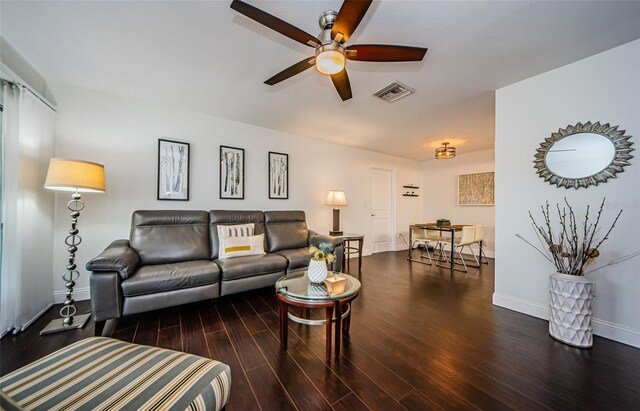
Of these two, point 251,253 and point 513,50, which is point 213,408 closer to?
point 251,253

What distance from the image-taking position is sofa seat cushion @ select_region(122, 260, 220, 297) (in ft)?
6.41

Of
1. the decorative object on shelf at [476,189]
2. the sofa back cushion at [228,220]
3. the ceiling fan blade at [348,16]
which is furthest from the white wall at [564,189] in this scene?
the sofa back cushion at [228,220]

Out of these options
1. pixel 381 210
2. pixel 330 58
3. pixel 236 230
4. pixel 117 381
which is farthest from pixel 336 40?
pixel 381 210

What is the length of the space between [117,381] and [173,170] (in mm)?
2728

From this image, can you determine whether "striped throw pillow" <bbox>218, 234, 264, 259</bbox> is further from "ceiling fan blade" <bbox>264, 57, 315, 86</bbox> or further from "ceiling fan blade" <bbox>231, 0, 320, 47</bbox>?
"ceiling fan blade" <bbox>231, 0, 320, 47</bbox>

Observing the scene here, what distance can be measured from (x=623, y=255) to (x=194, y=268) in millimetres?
3724

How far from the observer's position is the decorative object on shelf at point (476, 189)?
494 cm

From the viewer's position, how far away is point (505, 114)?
2512 millimetres

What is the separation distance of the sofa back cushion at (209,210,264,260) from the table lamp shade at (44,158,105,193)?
1.21 metres

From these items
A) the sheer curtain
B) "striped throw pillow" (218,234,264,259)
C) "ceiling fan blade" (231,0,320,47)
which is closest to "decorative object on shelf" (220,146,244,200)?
"striped throw pillow" (218,234,264,259)

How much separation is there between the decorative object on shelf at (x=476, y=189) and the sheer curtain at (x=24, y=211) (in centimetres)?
682

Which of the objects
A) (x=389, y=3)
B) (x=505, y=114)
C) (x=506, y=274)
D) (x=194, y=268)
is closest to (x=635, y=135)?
(x=505, y=114)

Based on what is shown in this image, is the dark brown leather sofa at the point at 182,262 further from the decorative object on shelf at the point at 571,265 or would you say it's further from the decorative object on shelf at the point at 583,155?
the decorative object on shelf at the point at 583,155

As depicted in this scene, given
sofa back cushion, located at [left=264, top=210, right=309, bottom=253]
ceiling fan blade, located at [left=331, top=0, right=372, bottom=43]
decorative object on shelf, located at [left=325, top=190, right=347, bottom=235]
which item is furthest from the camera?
decorative object on shelf, located at [left=325, top=190, right=347, bottom=235]
